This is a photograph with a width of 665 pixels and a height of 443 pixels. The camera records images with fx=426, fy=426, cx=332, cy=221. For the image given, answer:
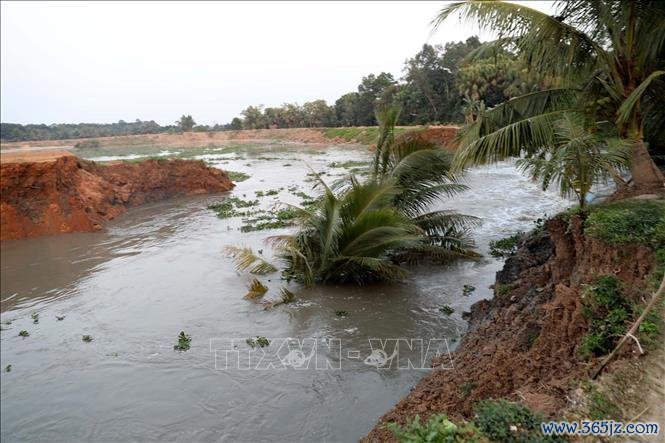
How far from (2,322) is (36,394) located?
3.75m

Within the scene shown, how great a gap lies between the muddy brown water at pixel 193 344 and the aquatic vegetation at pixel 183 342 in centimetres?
10

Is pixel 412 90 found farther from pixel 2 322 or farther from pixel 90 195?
pixel 2 322

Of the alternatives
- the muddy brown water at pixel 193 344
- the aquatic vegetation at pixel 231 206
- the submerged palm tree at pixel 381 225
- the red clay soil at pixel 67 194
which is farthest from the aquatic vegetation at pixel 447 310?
the red clay soil at pixel 67 194

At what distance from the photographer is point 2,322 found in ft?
30.1

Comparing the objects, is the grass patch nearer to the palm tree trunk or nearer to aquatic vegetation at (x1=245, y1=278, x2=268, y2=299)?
aquatic vegetation at (x1=245, y1=278, x2=268, y2=299)

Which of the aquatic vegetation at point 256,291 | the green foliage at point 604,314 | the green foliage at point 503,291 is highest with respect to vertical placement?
the green foliage at point 604,314

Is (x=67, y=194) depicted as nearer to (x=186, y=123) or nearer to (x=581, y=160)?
(x=581, y=160)

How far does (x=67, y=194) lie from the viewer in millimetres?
18219

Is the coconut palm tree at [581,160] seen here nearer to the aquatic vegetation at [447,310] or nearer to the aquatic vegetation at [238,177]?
the aquatic vegetation at [447,310]

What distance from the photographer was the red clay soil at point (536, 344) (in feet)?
13.4

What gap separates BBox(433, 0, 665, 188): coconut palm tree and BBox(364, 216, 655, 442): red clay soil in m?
1.93

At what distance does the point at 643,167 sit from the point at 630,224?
2.99 meters

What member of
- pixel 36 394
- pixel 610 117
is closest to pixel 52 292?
pixel 36 394

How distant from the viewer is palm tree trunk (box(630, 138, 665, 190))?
745 cm
